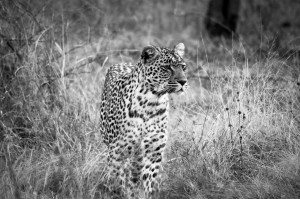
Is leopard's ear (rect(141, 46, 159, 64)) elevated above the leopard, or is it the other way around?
leopard's ear (rect(141, 46, 159, 64))

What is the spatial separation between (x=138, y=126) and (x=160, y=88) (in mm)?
478

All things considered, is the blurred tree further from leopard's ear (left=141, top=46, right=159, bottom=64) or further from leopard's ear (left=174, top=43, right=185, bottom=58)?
leopard's ear (left=141, top=46, right=159, bottom=64)

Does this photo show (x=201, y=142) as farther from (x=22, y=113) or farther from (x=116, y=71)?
(x=22, y=113)

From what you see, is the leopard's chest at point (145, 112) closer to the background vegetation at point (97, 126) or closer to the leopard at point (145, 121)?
the leopard at point (145, 121)

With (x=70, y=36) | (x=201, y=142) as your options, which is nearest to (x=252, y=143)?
(x=201, y=142)

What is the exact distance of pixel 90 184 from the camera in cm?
528

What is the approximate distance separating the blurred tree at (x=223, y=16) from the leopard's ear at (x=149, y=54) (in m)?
8.16

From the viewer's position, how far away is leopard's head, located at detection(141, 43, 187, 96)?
5.41m

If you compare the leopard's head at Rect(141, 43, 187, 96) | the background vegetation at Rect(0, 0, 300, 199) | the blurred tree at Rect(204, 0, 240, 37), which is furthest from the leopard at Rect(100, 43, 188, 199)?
the blurred tree at Rect(204, 0, 240, 37)

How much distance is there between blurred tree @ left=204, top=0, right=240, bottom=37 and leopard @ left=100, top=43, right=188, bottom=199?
7.96m

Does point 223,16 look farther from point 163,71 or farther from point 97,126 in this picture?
point 163,71

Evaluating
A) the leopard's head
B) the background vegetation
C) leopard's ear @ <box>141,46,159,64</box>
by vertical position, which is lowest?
the background vegetation

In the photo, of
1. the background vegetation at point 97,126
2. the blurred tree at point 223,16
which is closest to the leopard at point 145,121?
the background vegetation at point 97,126

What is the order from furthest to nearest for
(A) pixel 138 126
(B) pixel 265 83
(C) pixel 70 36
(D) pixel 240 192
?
(C) pixel 70 36
(B) pixel 265 83
(A) pixel 138 126
(D) pixel 240 192
